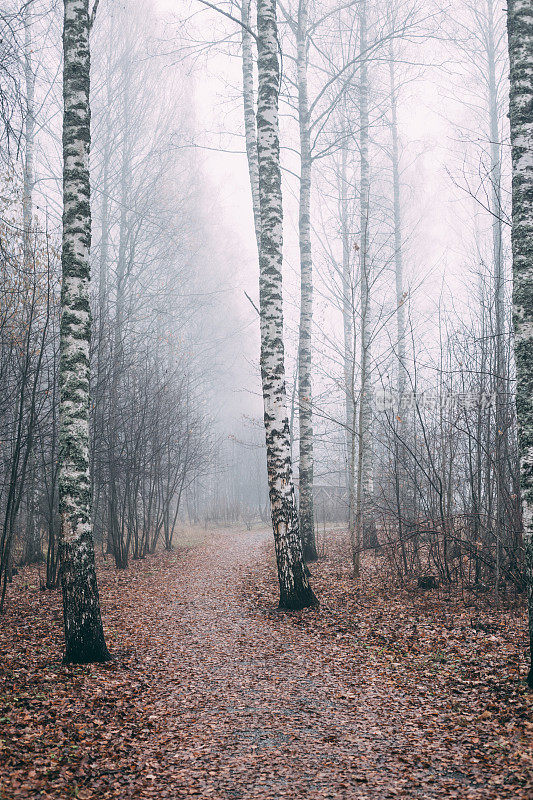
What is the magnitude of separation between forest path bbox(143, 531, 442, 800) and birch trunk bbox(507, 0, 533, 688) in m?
1.48

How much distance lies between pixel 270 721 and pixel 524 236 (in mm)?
4159

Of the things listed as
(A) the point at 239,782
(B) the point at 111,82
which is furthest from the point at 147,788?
(B) the point at 111,82

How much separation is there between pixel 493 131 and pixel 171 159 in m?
11.2

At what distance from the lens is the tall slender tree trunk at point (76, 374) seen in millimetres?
4918

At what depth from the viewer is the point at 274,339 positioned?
7.26m

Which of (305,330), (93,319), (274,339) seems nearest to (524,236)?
(274,339)

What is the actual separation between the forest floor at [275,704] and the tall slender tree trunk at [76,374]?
0.48 m

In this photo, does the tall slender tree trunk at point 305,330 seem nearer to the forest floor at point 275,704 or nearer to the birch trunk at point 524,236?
the forest floor at point 275,704

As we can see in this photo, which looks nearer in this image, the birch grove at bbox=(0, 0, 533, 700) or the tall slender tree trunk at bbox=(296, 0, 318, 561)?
the birch grove at bbox=(0, 0, 533, 700)

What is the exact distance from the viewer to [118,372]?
36.9ft

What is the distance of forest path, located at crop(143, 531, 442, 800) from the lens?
3.16 metres

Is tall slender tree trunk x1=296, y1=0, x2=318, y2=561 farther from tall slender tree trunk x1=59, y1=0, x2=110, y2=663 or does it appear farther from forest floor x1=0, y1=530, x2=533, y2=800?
tall slender tree trunk x1=59, y1=0, x2=110, y2=663

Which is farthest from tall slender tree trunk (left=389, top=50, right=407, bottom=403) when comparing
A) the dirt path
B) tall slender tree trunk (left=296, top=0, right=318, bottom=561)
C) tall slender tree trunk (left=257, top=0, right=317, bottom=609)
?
the dirt path

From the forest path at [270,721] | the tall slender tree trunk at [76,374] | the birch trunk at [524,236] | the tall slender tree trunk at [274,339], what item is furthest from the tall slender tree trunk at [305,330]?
the birch trunk at [524,236]
